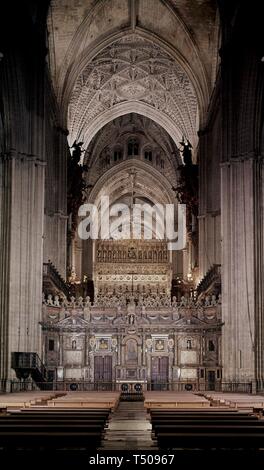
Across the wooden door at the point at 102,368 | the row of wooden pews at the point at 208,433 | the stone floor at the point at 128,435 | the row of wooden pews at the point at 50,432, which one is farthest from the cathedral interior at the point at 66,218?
the row of wooden pews at the point at 50,432

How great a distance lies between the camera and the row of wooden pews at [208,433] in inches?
284

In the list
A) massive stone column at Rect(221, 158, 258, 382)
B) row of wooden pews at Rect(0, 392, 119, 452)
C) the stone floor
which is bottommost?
the stone floor

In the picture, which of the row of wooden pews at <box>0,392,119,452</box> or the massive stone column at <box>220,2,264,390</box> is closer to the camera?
the row of wooden pews at <box>0,392,119,452</box>

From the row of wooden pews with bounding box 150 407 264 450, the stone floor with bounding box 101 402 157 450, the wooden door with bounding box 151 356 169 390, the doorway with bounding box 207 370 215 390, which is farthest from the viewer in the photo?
the wooden door with bounding box 151 356 169 390

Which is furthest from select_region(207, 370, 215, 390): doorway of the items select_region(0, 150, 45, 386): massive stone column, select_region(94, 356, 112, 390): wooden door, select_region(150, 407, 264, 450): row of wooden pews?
select_region(150, 407, 264, 450): row of wooden pews

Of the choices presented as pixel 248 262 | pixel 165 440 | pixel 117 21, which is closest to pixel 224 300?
pixel 248 262

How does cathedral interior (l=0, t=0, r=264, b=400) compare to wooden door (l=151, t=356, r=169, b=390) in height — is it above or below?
above

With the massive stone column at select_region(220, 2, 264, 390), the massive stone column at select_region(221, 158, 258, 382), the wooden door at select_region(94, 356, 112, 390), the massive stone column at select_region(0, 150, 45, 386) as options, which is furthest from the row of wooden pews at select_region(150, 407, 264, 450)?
the wooden door at select_region(94, 356, 112, 390)

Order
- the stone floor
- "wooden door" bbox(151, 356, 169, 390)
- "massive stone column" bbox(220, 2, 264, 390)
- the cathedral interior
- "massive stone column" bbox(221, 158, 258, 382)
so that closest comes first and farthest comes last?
the stone floor
"massive stone column" bbox(220, 2, 264, 390)
"massive stone column" bbox(221, 158, 258, 382)
the cathedral interior
"wooden door" bbox(151, 356, 169, 390)

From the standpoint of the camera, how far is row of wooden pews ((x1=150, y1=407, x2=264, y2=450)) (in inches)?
284

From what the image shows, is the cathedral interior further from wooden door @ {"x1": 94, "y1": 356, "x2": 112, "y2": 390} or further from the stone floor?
the stone floor

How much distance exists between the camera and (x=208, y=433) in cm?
786

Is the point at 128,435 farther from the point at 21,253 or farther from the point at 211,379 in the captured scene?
the point at 211,379

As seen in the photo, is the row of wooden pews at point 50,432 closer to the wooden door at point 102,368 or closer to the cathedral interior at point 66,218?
the cathedral interior at point 66,218
